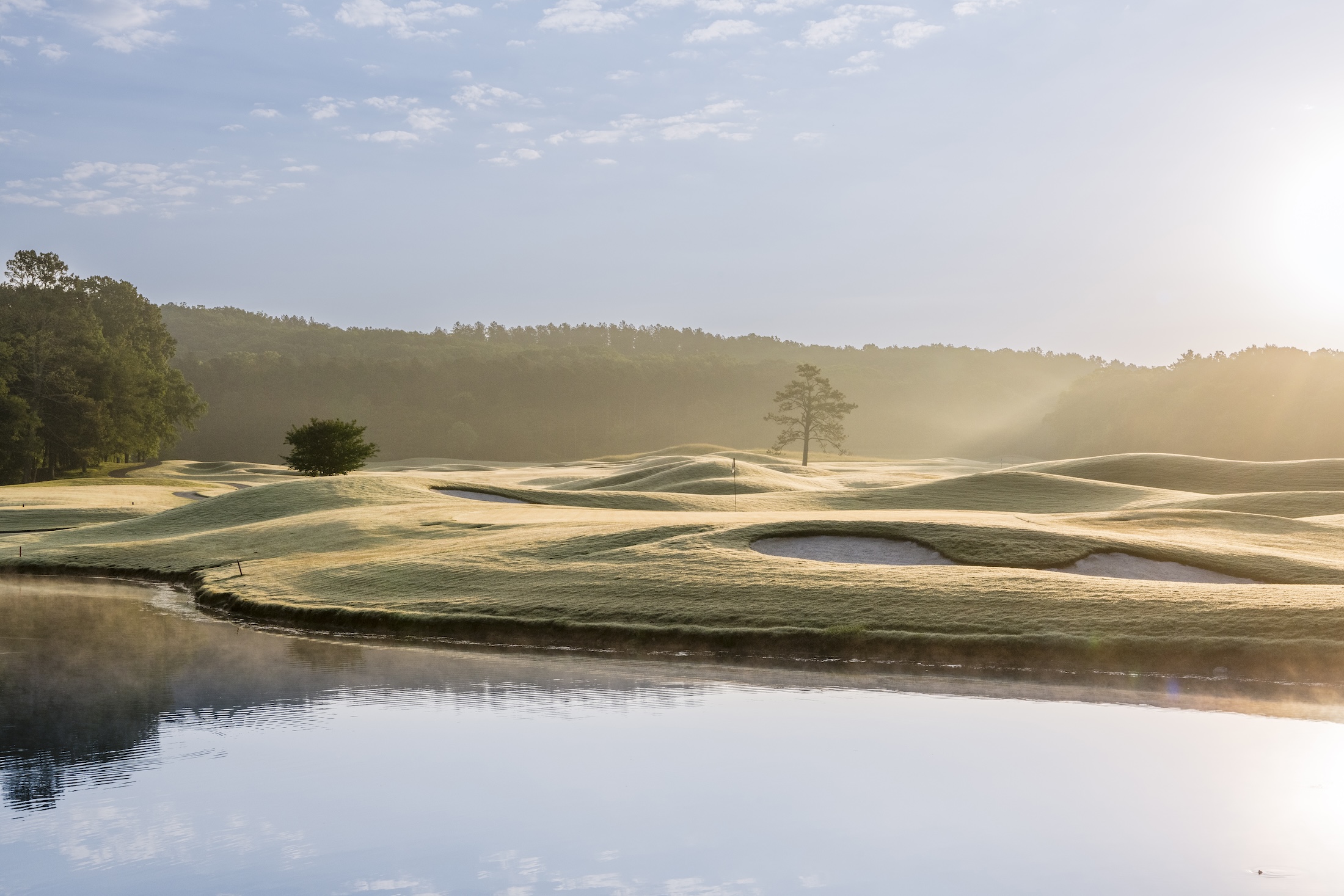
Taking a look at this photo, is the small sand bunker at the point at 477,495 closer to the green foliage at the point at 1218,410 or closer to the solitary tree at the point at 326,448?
the solitary tree at the point at 326,448

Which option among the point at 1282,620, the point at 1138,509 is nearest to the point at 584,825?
the point at 1282,620

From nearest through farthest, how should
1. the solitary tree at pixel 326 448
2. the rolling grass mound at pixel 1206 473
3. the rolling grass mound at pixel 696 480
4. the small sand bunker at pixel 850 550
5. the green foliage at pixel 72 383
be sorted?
the small sand bunker at pixel 850 550
the rolling grass mound at pixel 1206 473
the rolling grass mound at pixel 696 480
the solitary tree at pixel 326 448
the green foliage at pixel 72 383

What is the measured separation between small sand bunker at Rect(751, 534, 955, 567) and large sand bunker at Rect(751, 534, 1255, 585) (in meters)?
0.02

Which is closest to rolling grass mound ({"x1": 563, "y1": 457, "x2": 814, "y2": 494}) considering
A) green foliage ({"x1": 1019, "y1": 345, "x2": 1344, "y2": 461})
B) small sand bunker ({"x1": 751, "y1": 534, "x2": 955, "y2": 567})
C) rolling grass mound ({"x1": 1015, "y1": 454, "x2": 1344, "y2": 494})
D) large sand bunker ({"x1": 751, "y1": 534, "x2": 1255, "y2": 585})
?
rolling grass mound ({"x1": 1015, "y1": 454, "x2": 1344, "y2": 494})

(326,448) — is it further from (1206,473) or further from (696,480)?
(1206,473)

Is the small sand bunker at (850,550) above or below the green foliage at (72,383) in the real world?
below

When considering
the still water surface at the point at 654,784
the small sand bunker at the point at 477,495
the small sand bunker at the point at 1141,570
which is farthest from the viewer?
the small sand bunker at the point at 477,495

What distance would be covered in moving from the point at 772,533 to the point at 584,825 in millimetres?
21522

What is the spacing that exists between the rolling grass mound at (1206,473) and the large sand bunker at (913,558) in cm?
3478

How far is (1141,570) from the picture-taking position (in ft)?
91.8

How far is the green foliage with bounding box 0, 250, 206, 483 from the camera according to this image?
86000mm

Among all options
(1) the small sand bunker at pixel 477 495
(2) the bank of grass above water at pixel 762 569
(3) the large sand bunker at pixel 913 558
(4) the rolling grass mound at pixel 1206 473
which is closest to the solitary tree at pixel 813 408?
(4) the rolling grass mound at pixel 1206 473

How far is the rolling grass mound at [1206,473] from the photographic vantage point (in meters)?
59.5

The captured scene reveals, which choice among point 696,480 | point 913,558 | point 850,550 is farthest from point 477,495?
point 913,558
